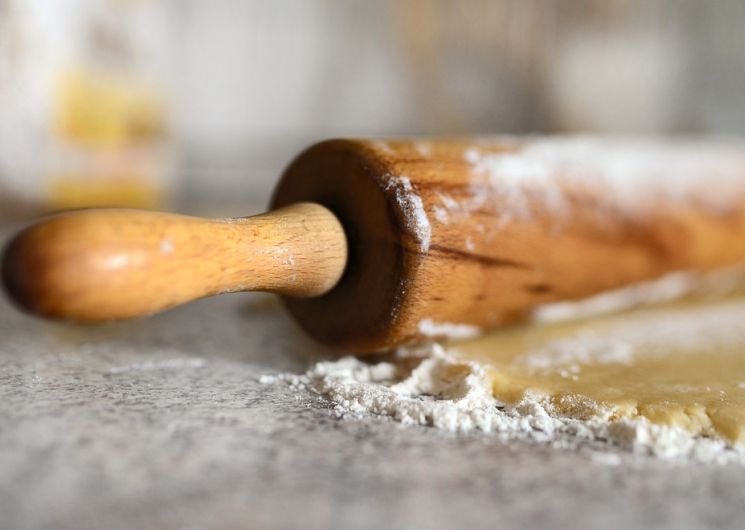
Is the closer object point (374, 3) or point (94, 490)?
point (94, 490)

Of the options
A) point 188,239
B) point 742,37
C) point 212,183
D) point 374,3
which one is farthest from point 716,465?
point 742,37

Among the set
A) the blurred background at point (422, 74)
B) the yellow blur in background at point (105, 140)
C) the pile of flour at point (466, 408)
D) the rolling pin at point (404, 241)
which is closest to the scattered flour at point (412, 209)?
the rolling pin at point (404, 241)

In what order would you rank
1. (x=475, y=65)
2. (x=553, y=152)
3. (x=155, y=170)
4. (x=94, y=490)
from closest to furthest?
1. (x=94, y=490)
2. (x=553, y=152)
3. (x=155, y=170)
4. (x=475, y=65)

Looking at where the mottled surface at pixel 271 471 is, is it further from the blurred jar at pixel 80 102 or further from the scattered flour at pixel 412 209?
the blurred jar at pixel 80 102

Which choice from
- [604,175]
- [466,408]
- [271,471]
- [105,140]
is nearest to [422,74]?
[105,140]

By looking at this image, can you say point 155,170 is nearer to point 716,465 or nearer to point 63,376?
point 63,376

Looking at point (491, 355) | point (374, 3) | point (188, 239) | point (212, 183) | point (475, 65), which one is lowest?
point (212, 183)
